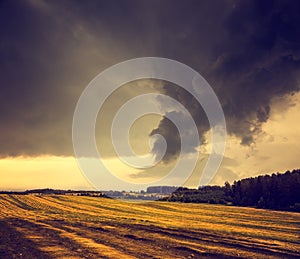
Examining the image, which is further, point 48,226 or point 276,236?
point 48,226

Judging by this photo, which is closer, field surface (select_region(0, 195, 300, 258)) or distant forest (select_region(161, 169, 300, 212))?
field surface (select_region(0, 195, 300, 258))

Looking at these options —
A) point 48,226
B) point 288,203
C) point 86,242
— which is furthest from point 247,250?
point 288,203

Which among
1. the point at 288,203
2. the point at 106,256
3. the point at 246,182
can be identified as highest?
the point at 246,182

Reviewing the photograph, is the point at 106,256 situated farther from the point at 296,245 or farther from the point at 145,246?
the point at 296,245

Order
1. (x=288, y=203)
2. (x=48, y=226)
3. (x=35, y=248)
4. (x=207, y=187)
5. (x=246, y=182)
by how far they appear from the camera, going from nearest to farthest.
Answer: (x=35, y=248) → (x=48, y=226) → (x=288, y=203) → (x=246, y=182) → (x=207, y=187)

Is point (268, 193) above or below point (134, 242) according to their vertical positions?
above

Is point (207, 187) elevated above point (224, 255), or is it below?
above

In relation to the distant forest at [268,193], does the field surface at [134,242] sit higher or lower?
lower

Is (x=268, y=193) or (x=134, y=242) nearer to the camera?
(x=134, y=242)

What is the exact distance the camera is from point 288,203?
61.5m

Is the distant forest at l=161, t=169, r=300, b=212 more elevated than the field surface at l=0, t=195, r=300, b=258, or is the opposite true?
the distant forest at l=161, t=169, r=300, b=212

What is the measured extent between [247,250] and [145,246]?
611 centimetres

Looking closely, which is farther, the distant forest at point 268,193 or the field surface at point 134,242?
the distant forest at point 268,193

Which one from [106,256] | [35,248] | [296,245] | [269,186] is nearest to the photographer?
[106,256]
